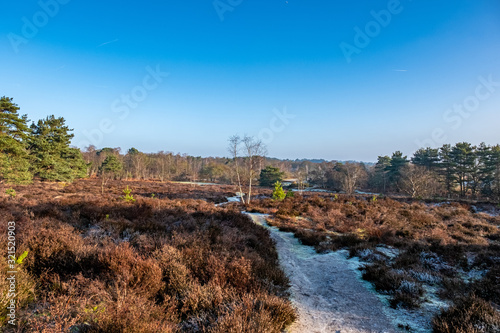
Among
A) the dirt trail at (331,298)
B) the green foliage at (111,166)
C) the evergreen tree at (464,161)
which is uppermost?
the evergreen tree at (464,161)

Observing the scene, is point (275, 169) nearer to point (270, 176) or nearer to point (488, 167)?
point (270, 176)

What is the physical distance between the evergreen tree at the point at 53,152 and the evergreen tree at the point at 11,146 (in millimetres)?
4719

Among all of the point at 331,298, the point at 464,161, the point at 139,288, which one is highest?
the point at 464,161

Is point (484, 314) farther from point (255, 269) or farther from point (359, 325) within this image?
point (255, 269)

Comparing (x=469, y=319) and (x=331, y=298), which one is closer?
(x=469, y=319)

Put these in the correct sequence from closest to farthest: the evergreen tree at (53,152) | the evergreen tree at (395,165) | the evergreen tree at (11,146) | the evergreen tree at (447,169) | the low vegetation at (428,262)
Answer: the low vegetation at (428,262), the evergreen tree at (11,146), the evergreen tree at (53,152), the evergreen tree at (447,169), the evergreen tree at (395,165)

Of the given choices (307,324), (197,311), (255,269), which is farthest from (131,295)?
(307,324)

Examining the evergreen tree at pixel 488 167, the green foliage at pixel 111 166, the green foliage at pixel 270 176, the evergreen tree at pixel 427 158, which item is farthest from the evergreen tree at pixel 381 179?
the green foliage at pixel 111 166

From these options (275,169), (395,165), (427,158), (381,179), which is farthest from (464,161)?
(275,169)

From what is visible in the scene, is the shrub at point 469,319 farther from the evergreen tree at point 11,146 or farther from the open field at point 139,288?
the evergreen tree at point 11,146

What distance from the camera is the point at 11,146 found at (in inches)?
784

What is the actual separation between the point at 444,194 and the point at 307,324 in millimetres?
49881

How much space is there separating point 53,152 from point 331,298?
3928 cm

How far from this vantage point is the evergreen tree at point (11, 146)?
19656 millimetres
